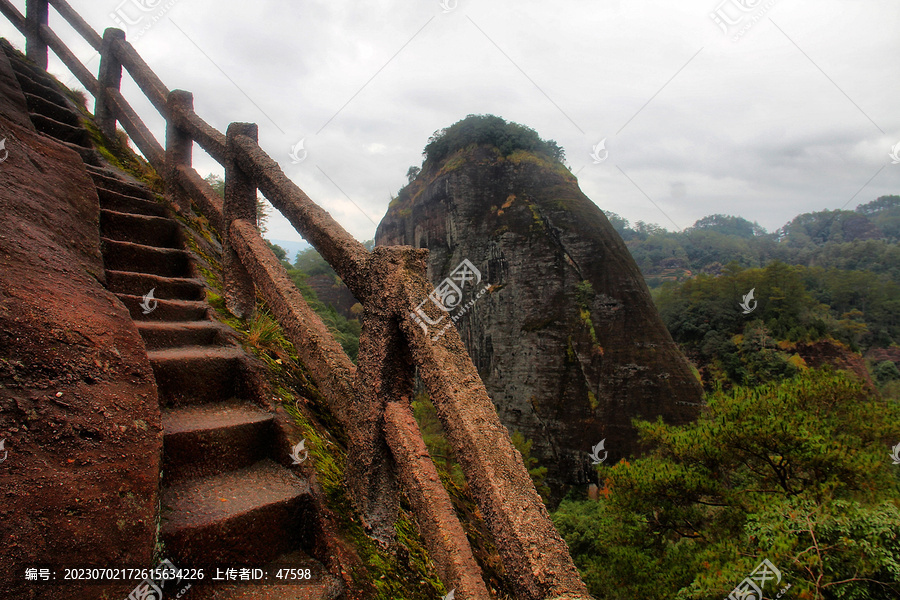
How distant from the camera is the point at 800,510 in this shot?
18.3 feet

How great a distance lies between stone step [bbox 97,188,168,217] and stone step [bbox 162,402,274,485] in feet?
7.23

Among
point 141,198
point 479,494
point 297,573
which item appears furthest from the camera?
point 141,198

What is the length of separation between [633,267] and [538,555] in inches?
1168

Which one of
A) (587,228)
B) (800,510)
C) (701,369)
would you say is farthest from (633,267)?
(800,510)

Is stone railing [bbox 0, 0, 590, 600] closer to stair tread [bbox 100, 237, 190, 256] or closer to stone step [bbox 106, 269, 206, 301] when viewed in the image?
stone step [bbox 106, 269, 206, 301]

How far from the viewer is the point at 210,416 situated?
1.88 metres

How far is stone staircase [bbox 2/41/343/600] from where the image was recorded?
56.3 inches

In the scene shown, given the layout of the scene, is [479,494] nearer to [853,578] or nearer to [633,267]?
[853,578]

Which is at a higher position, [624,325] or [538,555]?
[624,325]

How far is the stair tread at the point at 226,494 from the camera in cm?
144

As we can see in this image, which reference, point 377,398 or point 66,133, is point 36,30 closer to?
point 66,133
